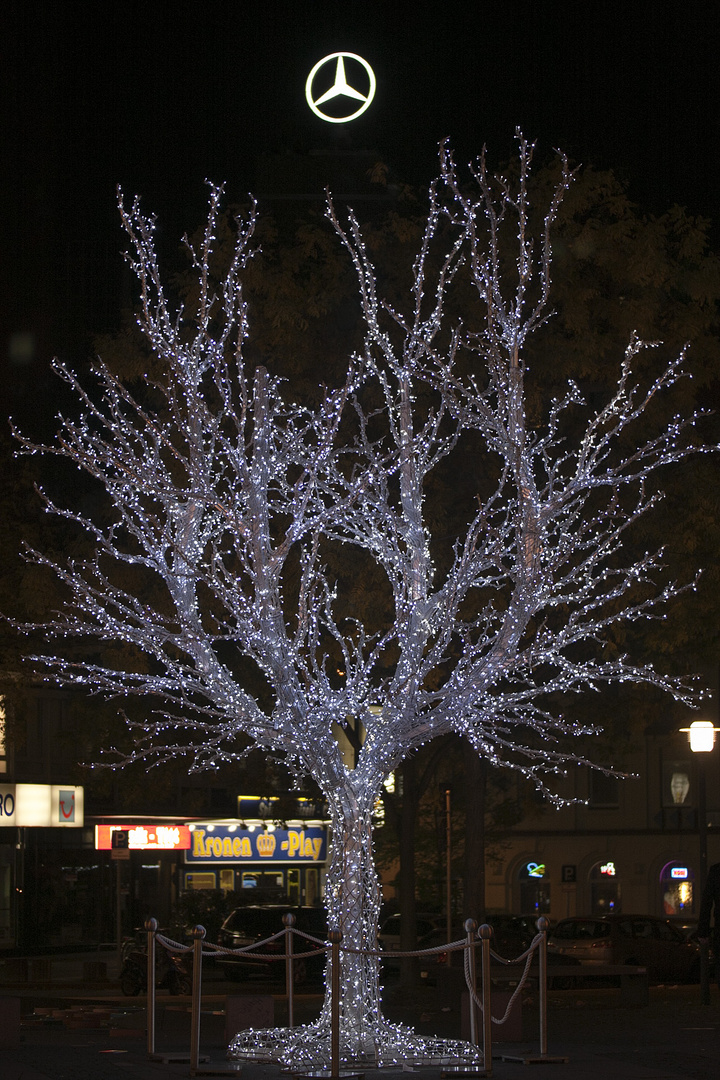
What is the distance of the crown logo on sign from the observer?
44719 millimetres

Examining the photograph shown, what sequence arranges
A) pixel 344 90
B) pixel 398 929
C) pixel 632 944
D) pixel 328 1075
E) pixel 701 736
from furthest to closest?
pixel 398 929, pixel 632 944, pixel 344 90, pixel 701 736, pixel 328 1075

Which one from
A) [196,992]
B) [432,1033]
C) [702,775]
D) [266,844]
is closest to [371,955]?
[196,992]

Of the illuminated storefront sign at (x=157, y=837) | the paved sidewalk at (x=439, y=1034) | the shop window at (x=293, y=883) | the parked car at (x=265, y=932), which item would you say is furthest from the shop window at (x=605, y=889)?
the paved sidewalk at (x=439, y=1034)

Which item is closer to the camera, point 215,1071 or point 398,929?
point 215,1071

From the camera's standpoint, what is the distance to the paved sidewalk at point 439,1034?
39.8ft

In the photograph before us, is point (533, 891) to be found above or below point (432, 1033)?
below

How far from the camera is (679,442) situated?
59.5 ft

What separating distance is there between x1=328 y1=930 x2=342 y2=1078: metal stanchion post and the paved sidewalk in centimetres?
43

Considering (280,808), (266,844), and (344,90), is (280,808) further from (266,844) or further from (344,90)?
(344,90)

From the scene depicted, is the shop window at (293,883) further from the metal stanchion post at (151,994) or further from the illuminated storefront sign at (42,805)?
the metal stanchion post at (151,994)

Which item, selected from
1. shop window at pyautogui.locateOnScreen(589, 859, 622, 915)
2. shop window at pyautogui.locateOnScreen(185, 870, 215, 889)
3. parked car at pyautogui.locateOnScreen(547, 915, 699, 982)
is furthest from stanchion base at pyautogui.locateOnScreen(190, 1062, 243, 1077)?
shop window at pyautogui.locateOnScreen(589, 859, 622, 915)

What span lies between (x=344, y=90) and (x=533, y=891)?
36452 millimetres

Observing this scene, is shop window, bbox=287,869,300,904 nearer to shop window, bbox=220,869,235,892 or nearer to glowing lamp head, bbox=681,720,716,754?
shop window, bbox=220,869,235,892

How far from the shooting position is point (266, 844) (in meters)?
44.8
